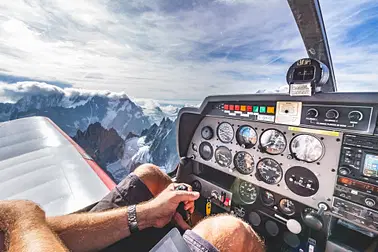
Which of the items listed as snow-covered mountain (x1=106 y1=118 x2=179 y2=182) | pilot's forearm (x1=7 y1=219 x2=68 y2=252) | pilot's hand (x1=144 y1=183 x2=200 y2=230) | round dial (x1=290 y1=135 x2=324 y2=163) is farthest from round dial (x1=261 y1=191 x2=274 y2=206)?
snow-covered mountain (x1=106 y1=118 x2=179 y2=182)

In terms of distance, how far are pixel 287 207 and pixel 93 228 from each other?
4.05 ft

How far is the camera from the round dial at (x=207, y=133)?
Answer: 1.72m

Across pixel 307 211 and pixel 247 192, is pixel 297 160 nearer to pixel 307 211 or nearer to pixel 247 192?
pixel 307 211

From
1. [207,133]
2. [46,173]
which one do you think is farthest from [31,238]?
[46,173]

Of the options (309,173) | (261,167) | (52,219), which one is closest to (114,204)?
(52,219)

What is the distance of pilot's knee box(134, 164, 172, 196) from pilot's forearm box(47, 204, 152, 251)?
10.1 inches

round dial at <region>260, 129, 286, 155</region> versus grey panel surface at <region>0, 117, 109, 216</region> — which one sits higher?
round dial at <region>260, 129, 286, 155</region>

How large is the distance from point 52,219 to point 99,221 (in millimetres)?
218

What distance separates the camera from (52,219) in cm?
96

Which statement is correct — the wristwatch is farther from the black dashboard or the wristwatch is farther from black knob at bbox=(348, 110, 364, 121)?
black knob at bbox=(348, 110, 364, 121)

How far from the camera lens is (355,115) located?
96 centimetres

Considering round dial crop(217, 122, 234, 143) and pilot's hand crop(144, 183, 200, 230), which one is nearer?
pilot's hand crop(144, 183, 200, 230)

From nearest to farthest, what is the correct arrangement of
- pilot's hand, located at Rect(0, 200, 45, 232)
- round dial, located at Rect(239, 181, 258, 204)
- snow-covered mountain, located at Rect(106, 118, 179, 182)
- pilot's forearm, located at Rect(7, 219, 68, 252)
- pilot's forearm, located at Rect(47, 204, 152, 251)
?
pilot's forearm, located at Rect(7, 219, 68, 252), pilot's hand, located at Rect(0, 200, 45, 232), pilot's forearm, located at Rect(47, 204, 152, 251), round dial, located at Rect(239, 181, 258, 204), snow-covered mountain, located at Rect(106, 118, 179, 182)

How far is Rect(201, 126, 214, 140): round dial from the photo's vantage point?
1.72 m
